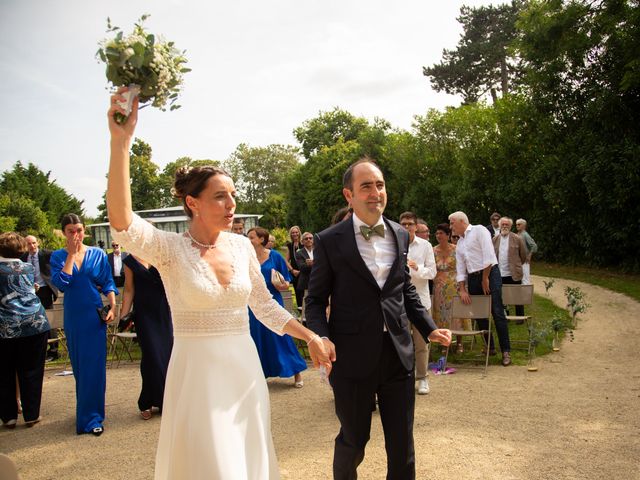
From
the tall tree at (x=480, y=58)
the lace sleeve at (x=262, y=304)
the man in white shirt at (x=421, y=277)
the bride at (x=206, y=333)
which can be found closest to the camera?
the bride at (x=206, y=333)

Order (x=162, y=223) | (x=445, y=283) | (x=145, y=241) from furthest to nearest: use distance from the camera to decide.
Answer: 1. (x=162, y=223)
2. (x=445, y=283)
3. (x=145, y=241)

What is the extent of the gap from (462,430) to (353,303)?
10.2 ft

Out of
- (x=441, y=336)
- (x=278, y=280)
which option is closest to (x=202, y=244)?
(x=441, y=336)

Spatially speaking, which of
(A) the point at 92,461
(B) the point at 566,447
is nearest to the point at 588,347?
(B) the point at 566,447

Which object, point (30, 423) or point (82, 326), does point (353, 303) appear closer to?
point (82, 326)

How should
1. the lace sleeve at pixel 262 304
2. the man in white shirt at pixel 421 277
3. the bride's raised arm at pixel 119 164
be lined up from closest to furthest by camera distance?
the bride's raised arm at pixel 119 164
the lace sleeve at pixel 262 304
the man in white shirt at pixel 421 277

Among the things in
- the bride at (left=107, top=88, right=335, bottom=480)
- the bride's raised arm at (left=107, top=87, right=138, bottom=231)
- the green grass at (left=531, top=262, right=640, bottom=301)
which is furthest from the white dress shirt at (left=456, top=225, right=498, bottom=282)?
the green grass at (left=531, top=262, right=640, bottom=301)

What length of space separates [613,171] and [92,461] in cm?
1882

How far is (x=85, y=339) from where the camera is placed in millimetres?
6734

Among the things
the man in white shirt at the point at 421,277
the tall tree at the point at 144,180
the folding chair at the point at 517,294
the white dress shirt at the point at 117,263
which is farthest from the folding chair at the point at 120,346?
the tall tree at the point at 144,180

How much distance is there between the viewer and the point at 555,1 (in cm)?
2089

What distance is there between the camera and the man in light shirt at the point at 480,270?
29.2 ft

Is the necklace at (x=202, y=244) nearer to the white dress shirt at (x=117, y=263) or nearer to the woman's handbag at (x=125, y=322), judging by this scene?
the woman's handbag at (x=125, y=322)

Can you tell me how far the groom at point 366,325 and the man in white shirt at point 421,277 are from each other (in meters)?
3.35
